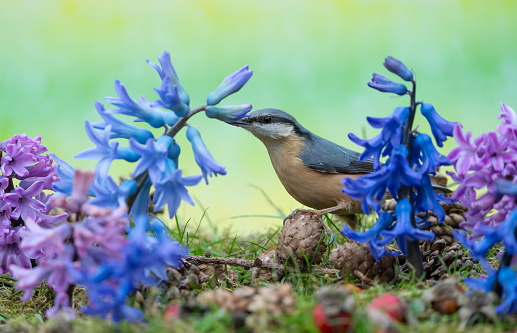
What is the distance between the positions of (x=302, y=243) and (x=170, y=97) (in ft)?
3.33

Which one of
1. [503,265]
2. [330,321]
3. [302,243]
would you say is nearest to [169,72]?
[302,243]

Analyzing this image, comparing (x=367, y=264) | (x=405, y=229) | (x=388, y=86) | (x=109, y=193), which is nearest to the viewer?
(x=109, y=193)

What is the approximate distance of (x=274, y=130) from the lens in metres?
4.09

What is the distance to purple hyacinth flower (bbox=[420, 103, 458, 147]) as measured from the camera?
2.62 meters

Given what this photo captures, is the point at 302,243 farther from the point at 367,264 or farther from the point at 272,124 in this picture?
the point at 272,124

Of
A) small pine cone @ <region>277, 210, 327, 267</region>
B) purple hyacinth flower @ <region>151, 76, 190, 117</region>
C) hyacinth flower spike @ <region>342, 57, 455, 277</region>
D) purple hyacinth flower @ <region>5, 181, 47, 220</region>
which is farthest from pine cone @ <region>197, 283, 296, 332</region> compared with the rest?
purple hyacinth flower @ <region>5, 181, 47, 220</region>

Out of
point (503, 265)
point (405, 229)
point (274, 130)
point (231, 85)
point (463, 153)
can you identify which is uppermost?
point (231, 85)

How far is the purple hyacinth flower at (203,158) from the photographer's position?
7.88ft

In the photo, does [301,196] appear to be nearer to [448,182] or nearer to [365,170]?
[365,170]

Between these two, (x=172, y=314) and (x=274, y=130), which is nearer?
(x=172, y=314)

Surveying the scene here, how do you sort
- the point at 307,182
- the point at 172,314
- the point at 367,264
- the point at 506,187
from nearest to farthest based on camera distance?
the point at 172,314, the point at 506,187, the point at 367,264, the point at 307,182

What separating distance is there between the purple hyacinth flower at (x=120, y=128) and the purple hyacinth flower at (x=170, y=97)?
131 millimetres

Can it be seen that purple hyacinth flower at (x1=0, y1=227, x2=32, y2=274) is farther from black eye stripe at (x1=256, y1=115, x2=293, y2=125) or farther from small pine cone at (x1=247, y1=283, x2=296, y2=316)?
black eye stripe at (x1=256, y1=115, x2=293, y2=125)

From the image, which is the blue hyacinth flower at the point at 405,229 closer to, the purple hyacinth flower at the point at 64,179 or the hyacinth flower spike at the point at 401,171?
the hyacinth flower spike at the point at 401,171
